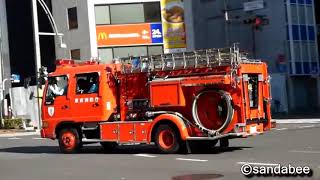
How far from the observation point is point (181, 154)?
59.5 feet

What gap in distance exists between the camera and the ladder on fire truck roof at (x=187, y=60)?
17.4m

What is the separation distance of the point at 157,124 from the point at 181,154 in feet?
3.88

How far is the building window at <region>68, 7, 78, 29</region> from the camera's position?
168ft

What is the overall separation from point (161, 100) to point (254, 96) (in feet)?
9.11

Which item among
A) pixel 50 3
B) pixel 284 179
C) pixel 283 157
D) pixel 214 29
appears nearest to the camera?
pixel 284 179

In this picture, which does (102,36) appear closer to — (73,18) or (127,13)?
(127,13)

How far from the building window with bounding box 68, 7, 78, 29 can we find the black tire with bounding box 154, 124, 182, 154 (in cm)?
3391

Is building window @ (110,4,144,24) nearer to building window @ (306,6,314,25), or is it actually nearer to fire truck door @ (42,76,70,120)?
building window @ (306,6,314,25)

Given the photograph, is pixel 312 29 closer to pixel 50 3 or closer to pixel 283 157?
pixel 50 3

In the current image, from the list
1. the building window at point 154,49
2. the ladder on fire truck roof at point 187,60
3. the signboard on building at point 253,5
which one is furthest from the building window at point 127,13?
the ladder on fire truck roof at point 187,60

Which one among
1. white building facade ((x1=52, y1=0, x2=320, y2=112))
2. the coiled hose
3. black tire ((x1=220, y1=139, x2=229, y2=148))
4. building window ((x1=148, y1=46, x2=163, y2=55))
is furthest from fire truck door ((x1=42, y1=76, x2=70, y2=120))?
building window ((x1=148, y1=46, x2=163, y2=55))

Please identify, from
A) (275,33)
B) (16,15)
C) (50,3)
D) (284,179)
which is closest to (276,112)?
(275,33)

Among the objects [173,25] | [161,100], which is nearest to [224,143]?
[161,100]

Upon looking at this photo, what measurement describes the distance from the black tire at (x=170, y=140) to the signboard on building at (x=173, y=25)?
32090mm
